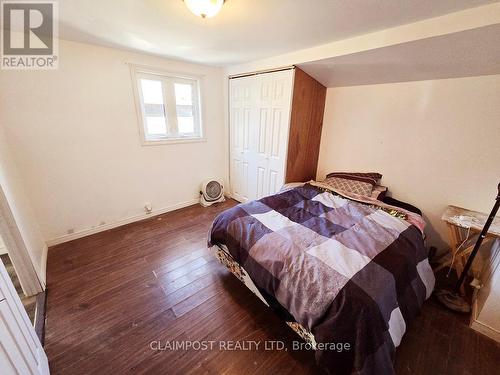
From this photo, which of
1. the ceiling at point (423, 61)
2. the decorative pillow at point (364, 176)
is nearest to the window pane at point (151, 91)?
the ceiling at point (423, 61)

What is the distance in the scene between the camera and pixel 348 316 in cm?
100

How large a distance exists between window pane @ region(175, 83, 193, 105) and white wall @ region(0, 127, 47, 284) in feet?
5.79

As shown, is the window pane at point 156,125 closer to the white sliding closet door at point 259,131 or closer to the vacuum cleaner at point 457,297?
the white sliding closet door at point 259,131

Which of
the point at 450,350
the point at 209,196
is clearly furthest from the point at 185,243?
the point at 450,350

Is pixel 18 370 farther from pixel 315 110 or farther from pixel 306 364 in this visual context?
pixel 315 110

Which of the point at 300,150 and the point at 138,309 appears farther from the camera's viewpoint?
the point at 300,150

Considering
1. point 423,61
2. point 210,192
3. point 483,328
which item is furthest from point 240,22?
point 483,328

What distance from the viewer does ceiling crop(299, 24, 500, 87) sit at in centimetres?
136

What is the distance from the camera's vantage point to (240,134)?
3.15m

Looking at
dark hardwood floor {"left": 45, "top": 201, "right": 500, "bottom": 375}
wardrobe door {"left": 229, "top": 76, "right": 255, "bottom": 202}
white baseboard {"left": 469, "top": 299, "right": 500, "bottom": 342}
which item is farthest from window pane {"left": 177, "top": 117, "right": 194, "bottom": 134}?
white baseboard {"left": 469, "top": 299, "right": 500, "bottom": 342}

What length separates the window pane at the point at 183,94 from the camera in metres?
Result: 2.90

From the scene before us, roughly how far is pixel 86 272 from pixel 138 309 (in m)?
0.79
